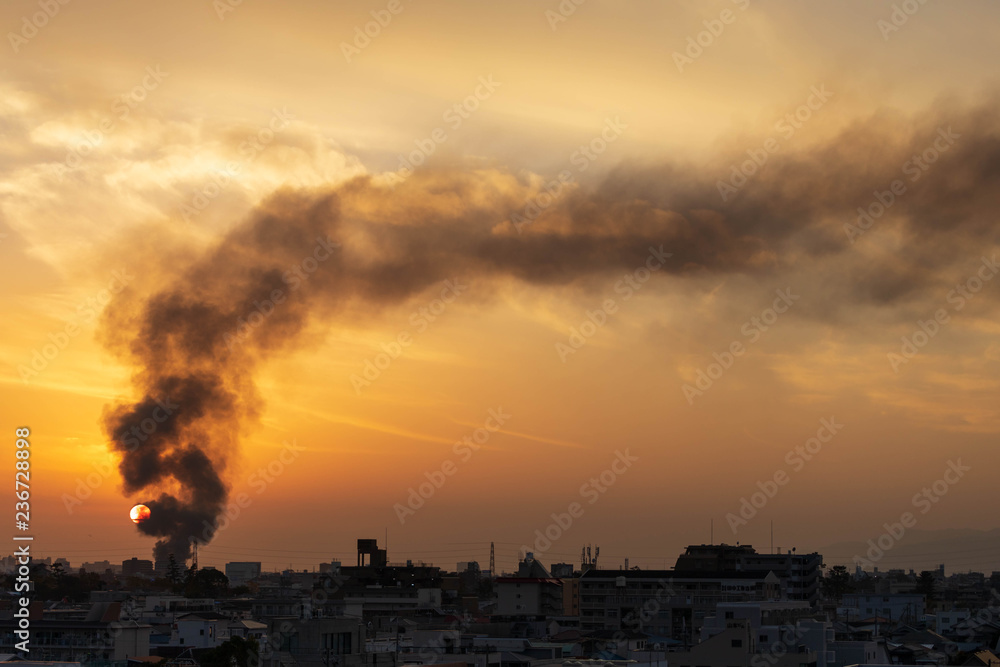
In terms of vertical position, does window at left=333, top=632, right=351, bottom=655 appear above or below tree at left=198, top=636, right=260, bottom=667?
above

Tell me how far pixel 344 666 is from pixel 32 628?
33.5 meters

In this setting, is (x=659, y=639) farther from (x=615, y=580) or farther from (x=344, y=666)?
(x=344, y=666)

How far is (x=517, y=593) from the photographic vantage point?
12962 cm

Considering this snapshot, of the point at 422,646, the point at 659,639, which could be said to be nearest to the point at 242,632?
the point at 422,646

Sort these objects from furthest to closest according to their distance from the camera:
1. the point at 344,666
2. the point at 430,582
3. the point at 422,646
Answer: the point at 430,582 < the point at 422,646 < the point at 344,666

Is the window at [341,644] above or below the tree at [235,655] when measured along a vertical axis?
above

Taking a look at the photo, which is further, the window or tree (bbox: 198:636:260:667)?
tree (bbox: 198:636:260:667)

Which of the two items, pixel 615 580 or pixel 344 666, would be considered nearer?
pixel 344 666

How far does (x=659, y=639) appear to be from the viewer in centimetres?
8688

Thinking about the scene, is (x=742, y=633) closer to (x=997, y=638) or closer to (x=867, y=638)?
(x=867, y=638)

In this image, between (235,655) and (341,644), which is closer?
(341,644)

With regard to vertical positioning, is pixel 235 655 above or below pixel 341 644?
below

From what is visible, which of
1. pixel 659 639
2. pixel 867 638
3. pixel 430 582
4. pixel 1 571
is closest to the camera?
pixel 867 638

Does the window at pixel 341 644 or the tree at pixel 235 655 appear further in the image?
the tree at pixel 235 655
